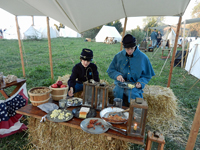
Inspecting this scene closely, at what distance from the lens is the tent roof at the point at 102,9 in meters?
2.53

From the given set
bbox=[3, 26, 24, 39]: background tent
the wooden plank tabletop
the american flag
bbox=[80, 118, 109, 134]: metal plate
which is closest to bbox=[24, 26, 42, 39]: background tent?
bbox=[3, 26, 24, 39]: background tent

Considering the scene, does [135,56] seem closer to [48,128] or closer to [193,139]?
[193,139]

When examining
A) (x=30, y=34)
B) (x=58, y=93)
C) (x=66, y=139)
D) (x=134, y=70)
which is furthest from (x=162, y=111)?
(x=30, y=34)

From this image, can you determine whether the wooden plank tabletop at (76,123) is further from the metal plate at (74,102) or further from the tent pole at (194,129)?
the tent pole at (194,129)

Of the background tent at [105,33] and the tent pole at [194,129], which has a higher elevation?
the background tent at [105,33]

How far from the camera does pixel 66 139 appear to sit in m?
1.94

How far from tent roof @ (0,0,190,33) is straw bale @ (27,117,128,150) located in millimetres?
2131

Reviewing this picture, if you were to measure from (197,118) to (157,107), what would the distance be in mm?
1904

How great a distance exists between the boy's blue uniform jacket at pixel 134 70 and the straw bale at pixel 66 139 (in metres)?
1.08

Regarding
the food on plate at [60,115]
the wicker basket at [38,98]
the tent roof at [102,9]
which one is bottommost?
the food on plate at [60,115]

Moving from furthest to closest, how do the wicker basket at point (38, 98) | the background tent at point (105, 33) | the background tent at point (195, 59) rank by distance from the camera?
the background tent at point (105, 33), the background tent at point (195, 59), the wicker basket at point (38, 98)

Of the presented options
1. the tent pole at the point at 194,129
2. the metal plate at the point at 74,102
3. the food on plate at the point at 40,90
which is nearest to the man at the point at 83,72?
the metal plate at the point at 74,102

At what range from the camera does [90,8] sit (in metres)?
2.71

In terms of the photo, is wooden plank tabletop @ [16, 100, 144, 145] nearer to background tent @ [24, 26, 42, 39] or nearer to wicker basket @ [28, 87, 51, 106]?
wicker basket @ [28, 87, 51, 106]
